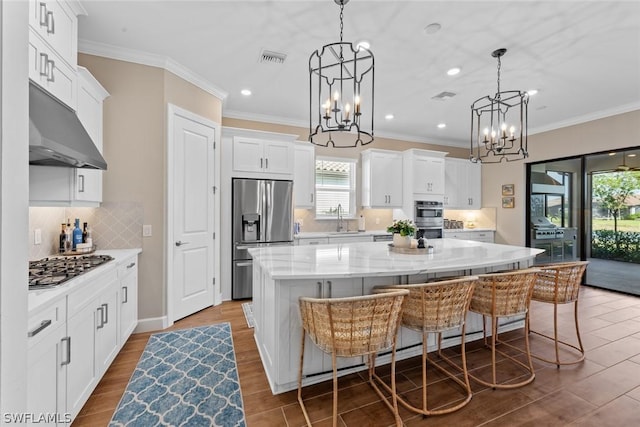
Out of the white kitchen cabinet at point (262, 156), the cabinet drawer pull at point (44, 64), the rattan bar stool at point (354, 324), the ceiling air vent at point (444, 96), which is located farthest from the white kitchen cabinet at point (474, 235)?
the cabinet drawer pull at point (44, 64)

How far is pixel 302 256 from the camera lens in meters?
2.59

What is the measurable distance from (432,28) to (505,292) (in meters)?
2.36

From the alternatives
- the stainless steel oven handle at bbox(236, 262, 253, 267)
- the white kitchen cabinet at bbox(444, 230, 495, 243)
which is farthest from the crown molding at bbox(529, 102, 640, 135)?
the stainless steel oven handle at bbox(236, 262, 253, 267)

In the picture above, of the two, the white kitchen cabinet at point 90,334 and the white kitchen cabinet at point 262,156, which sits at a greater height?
the white kitchen cabinet at point 262,156

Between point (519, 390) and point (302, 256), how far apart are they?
193cm

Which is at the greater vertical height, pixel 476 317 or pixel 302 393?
pixel 476 317

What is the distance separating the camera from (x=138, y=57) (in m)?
3.06

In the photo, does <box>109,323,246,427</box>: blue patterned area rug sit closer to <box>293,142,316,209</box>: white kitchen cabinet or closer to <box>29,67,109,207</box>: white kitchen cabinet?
<box>29,67,109,207</box>: white kitchen cabinet

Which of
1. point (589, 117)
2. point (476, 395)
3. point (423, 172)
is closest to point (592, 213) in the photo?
point (589, 117)

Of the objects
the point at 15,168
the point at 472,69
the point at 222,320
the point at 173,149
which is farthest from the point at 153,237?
the point at 472,69

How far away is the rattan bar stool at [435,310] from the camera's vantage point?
1.92 meters

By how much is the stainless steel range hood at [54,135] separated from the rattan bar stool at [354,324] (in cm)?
173

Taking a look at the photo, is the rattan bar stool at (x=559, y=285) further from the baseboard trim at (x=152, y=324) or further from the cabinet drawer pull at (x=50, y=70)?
the cabinet drawer pull at (x=50, y=70)

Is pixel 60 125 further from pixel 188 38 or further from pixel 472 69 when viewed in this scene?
pixel 472 69
